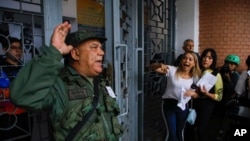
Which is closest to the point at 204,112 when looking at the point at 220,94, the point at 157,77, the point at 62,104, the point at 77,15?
the point at 220,94

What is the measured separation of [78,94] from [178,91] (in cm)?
187

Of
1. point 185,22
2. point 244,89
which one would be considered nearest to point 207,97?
point 244,89

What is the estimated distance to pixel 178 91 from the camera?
3.06m

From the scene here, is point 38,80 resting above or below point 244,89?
above

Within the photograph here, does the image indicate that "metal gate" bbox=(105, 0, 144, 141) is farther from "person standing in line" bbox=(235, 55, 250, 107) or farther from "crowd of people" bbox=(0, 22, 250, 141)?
"person standing in line" bbox=(235, 55, 250, 107)

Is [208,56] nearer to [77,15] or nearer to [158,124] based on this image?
[158,124]

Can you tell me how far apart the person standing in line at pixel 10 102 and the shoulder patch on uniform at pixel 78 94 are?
61 centimetres

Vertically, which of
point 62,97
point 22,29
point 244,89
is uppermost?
point 22,29

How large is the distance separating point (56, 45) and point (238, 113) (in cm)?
309

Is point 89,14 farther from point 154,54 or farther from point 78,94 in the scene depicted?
point 78,94

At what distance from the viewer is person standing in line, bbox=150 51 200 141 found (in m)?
3.06

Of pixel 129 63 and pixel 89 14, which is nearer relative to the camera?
pixel 89 14

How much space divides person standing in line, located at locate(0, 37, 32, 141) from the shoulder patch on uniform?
2.00 ft

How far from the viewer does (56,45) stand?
132 cm
